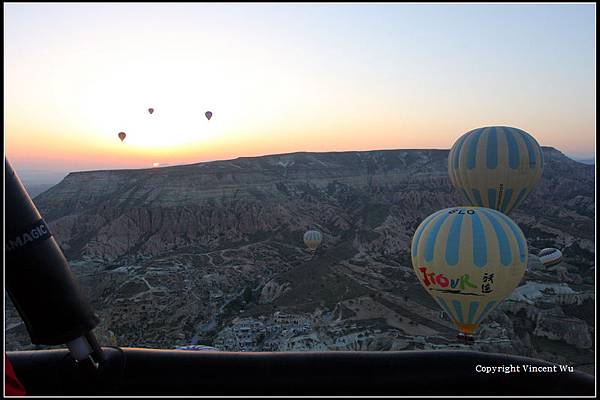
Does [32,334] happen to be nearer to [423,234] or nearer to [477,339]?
[423,234]

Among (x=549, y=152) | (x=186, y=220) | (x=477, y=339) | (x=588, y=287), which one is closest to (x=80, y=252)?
(x=186, y=220)

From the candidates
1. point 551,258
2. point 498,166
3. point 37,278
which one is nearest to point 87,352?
point 37,278

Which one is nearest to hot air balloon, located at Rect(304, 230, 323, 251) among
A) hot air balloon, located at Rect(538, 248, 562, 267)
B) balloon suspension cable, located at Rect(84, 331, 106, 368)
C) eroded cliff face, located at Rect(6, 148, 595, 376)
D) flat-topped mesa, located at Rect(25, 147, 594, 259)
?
eroded cliff face, located at Rect(6, 148, 595, 376)

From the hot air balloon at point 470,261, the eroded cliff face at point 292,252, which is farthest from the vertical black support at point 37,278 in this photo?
the eroded cliff face at point 292,252

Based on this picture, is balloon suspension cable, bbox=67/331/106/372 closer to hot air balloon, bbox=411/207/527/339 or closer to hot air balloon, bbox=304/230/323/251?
hot air balloon, bbox=411/207/527/339

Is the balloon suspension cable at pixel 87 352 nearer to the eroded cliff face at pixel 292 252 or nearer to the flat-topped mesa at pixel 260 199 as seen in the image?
the eroded cliff face at pixel 292 252
